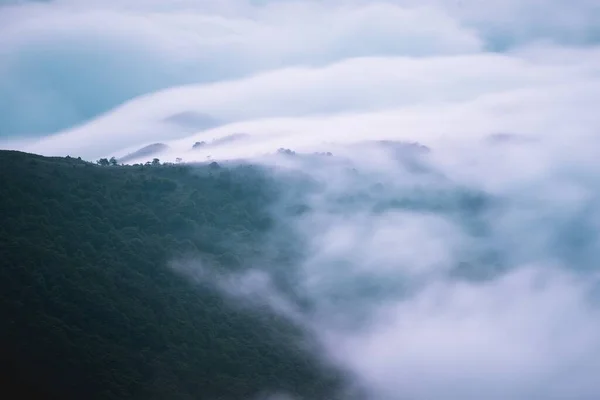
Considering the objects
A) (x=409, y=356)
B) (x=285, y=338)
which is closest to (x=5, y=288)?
(x=285, y=338)

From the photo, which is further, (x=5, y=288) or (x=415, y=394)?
(x=415, y=394)

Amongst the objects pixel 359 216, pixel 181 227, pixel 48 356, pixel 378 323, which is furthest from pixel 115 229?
pixel 359 216

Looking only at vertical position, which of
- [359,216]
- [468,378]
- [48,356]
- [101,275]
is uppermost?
[359,216]

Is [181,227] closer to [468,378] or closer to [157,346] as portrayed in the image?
[157,346]

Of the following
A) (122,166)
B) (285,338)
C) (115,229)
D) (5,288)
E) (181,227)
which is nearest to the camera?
(5,288)

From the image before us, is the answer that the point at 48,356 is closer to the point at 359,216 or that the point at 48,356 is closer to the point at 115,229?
the point at 115,229

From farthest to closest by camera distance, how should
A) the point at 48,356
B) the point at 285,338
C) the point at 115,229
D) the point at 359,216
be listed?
the point at 359,216 < the point at 115,229 < the point at 285,338 < the point at 48,356

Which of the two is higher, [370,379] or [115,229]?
[115,229]
